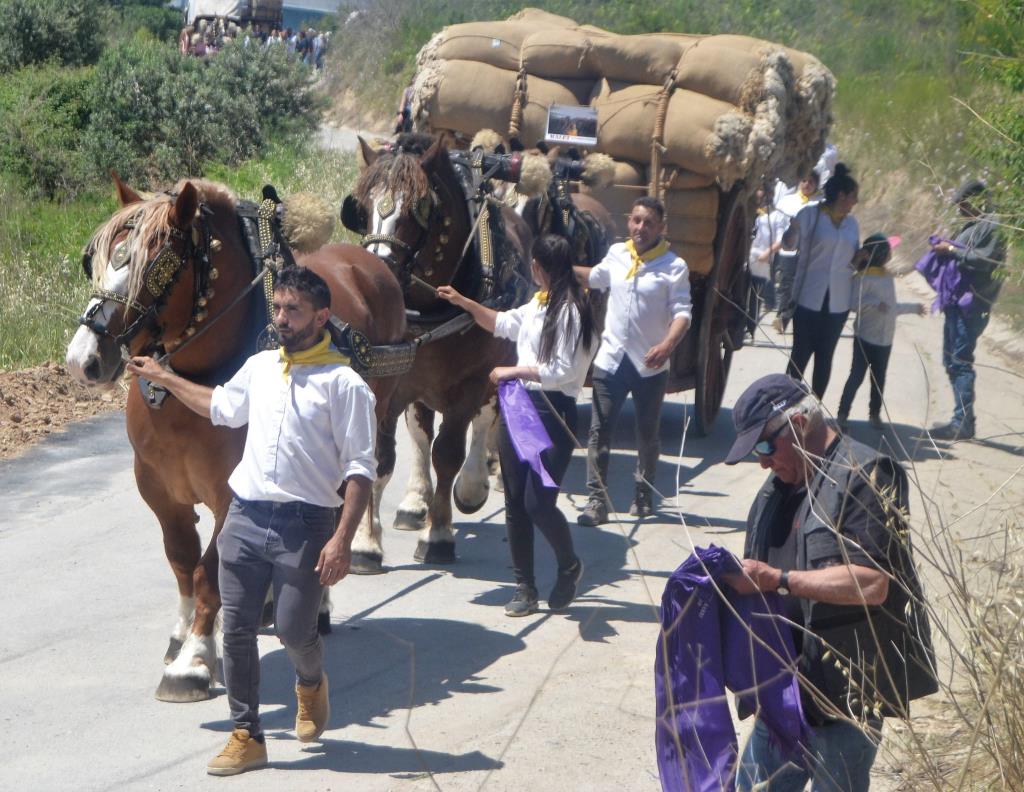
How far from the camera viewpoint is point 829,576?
356 cm

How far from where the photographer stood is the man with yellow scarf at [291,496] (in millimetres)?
4762

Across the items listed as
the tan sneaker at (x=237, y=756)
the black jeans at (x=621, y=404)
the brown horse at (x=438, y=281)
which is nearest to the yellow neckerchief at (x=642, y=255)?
the black jeans at (x=621, y=404)

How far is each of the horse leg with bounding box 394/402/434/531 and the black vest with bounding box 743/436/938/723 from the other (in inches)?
184

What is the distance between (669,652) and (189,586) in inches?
105

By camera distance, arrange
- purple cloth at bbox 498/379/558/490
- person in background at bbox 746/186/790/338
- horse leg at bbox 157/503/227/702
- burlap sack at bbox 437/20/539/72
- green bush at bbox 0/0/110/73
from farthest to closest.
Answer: green bush at bbox 0/0/110/73, person in background at bbox 746/186/790/338, burlap sack at bbox 437/20/539/72, purple cloth at bbox 498/379/558/490, horse leg at bbox 157/503/227/702

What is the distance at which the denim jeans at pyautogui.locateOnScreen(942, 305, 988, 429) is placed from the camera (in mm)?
10812

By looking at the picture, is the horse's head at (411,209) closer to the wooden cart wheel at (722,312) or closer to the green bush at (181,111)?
the wooden cart wheel at (722,312)

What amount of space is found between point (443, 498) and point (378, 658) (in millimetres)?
1657

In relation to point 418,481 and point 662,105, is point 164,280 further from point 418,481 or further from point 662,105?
point 662,105

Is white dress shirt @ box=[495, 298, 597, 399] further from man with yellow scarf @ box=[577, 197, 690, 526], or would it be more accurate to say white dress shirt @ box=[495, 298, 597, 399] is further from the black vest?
the black vest

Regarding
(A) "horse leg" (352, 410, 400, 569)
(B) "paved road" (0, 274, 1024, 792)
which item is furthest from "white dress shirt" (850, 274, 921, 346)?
(A) "horse leg" (352, 410, 400, 569)

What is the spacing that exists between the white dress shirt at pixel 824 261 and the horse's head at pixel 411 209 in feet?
13.7

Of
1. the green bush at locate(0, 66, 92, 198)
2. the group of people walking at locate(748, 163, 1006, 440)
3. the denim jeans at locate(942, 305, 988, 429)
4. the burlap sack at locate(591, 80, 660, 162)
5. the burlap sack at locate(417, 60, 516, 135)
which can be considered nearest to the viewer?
the burlap sack at locate(591, 80, 660, 162)

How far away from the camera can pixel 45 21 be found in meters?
24.1
